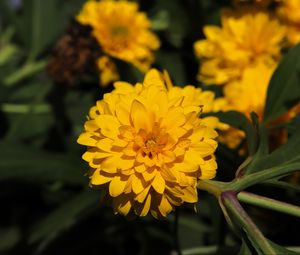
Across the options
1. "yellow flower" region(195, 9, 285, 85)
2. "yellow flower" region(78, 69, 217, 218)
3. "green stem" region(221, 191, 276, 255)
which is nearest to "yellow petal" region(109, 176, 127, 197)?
"yellow flower" region(78, 69, 217, 218)

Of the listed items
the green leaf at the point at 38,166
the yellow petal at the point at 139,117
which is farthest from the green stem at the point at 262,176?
the green leaf at the point at 38,166

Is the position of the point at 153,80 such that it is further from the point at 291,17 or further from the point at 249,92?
the point at 291,17

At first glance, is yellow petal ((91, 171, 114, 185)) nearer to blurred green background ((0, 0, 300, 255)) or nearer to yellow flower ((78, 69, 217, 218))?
yellow flower ((78, 69, 217, 218))

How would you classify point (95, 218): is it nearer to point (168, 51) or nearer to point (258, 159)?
point (168, 51)

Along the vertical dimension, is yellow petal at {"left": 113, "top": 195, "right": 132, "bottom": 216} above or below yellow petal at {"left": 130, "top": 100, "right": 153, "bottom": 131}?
below

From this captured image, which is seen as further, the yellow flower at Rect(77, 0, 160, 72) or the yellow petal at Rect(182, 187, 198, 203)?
the yellow flower at Rect(77, 0, 160, 72)

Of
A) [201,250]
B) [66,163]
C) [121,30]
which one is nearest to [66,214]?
[66,163]
